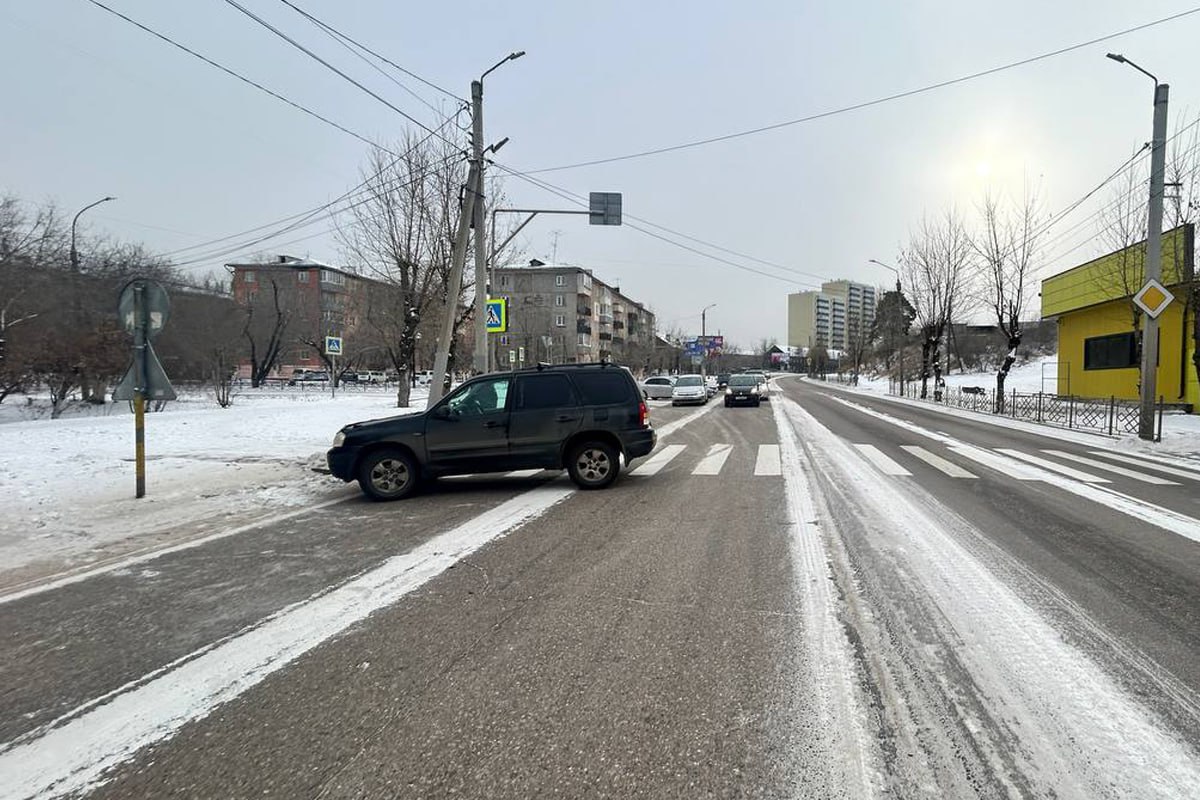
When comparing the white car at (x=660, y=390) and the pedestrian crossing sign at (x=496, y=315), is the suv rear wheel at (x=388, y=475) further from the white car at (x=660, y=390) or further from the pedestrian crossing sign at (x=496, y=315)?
the white car at (x=660, y=390)

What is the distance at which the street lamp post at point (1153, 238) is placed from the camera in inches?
584

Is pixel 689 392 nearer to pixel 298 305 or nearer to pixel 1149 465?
pixel 1149 465

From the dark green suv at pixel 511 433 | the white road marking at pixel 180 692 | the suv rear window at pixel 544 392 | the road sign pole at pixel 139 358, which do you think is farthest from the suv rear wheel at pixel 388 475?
the white road marking at pixel 180 692

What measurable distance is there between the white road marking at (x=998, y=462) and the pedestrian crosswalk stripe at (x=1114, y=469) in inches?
49.8

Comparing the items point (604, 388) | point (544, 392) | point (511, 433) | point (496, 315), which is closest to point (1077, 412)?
point (496, 315)

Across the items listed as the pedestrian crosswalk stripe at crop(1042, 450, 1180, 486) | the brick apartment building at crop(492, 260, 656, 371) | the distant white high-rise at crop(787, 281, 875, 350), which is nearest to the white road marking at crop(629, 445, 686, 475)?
the pedestrian crosswalk stripe at crop(1042, 450, 1180, 486)

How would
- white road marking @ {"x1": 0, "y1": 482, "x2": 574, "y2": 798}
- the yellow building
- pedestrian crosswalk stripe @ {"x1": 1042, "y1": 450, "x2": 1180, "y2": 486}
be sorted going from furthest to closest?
the yellow building → pedestrian crosswalk stripe @ {"x1": 1042, "y1": 450, "x2": 1180, "y2": 486} → white road marking @ {"x1": 0, "y1": 482, "x2": 574, "y2": 798}

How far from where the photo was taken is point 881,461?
11.6 metres

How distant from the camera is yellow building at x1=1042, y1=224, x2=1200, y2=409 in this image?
2070 cm

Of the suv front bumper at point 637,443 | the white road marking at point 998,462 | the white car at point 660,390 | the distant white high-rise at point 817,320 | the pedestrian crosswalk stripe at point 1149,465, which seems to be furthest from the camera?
the distant white high-rise at point 817,320

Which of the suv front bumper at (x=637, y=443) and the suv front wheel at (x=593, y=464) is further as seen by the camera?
the suv front bumper at (x=637, y=443)

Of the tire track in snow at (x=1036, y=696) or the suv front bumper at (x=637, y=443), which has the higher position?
the suv front bumper at (x=637, y=443)

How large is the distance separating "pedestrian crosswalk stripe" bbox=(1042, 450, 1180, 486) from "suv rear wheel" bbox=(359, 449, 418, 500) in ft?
36.1

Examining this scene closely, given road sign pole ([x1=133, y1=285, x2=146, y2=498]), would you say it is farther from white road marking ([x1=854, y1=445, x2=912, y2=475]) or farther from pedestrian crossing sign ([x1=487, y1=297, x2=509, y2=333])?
white road marking ([x1=854, y1=445, x2=912, y2=475])
